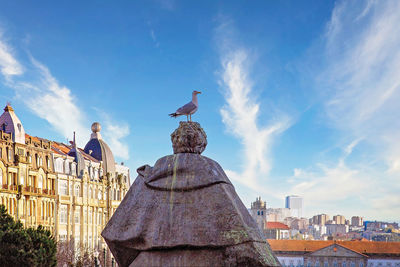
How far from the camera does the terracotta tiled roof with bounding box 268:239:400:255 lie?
95.3 metres

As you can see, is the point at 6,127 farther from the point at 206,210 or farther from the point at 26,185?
the point at 206,210

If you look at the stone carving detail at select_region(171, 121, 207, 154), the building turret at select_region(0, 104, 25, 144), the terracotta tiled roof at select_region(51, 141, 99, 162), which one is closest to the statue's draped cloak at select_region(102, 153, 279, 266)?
the stone carving detail at select_region(171, 121, 207, 154)

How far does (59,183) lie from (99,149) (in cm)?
1215

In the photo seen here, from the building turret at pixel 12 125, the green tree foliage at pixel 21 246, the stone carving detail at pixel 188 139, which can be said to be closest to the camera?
the stone carving detail at pixel 188 139

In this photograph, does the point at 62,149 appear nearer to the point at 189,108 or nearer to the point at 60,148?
the point at 60,148

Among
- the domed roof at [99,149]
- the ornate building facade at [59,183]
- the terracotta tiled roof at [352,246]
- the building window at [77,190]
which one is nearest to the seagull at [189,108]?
the ornate building facade at [59,183]

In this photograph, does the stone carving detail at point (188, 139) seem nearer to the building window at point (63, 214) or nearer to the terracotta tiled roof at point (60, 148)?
the building window at point (63, 214)

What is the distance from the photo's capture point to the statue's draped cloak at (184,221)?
784cm

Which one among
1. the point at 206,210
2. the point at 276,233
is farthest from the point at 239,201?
the point at 276,233

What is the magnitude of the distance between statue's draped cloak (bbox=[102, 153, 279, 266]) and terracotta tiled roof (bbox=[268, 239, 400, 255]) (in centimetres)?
9139

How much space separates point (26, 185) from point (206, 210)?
37032 millimetres

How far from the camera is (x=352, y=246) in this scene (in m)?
99.4

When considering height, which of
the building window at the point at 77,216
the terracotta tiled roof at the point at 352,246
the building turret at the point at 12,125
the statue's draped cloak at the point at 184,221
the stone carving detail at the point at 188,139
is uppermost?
the building turret at the point at 12,125

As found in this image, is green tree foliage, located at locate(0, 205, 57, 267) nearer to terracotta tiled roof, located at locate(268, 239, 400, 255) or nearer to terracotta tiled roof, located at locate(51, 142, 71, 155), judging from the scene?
terracotta tiled roof, located at locate(51, 142, 71, 155)
